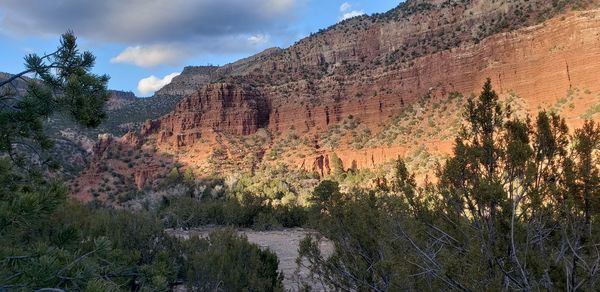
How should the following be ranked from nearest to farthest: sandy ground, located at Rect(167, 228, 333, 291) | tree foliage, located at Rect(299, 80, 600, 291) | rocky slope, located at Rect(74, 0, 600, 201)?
tree foliage, located at Rect(299, 80, 600, 291), sandy ground, located at Rect(167, 228, 333, 291), rocky slope, located at Rect(74, 0, 600, 201)

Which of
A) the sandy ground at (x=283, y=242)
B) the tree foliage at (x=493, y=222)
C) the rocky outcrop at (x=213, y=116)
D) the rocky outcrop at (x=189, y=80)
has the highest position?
the rocky outcrop at (x=189, y=80)

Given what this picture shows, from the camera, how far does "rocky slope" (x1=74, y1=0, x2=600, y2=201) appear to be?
38.5 metres

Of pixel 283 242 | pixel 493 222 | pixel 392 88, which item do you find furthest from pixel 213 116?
pixel 493 222

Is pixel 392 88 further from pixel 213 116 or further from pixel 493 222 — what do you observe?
pixel 493 222

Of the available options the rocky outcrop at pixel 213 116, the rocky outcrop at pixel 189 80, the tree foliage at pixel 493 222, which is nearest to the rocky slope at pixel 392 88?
the rocky outcrop at pixel 213 116

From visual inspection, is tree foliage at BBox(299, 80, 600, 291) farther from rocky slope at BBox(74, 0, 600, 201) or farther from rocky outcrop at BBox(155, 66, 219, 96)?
rocky outcrop at BBox(155, 66, 219, 96)

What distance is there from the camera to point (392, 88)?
51781mm

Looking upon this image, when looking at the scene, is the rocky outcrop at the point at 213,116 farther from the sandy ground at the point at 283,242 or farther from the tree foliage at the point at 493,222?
the tree foliage at the point at 493,222

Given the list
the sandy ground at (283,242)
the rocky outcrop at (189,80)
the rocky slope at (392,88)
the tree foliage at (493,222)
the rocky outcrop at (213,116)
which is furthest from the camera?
the rocky outcrop at (189,80)

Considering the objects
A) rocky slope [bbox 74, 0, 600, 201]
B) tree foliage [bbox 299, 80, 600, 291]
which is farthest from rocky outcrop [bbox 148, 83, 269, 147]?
tree foliage [bbox 299, 80, 600, 291]

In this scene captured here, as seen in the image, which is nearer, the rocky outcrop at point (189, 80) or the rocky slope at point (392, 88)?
the rocky slope at point (392, 88)

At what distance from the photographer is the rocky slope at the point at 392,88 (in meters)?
38.5

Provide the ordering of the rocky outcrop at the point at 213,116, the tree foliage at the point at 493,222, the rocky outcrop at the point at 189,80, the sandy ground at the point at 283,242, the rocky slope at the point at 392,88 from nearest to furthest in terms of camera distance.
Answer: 1. the tree foliage at the point at 493,222
2. the sandy ground at the point at 283,242
3. the rocky slope at the point at 392,88
4. the rocky outcrop at the point at 213,116
5. the rocky outcrop at the point at 189,80

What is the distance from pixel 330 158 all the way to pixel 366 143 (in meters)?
4.54
